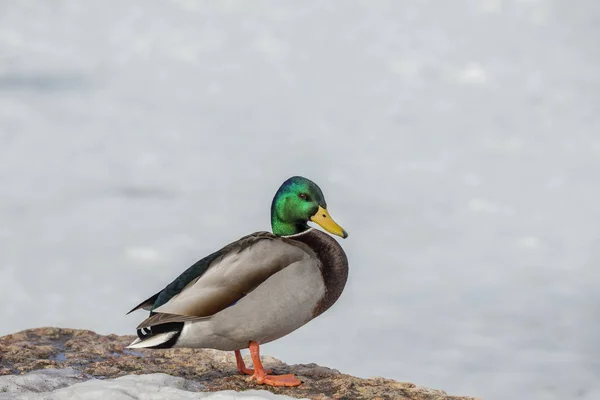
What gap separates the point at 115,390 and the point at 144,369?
1865 mm

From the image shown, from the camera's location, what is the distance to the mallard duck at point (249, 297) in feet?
25.6

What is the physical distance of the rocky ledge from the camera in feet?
25.4

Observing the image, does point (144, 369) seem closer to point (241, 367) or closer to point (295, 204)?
point (241, 367)

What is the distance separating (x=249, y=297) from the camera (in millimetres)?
7836

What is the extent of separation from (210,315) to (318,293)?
1038mm

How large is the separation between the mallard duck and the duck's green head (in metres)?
0.19

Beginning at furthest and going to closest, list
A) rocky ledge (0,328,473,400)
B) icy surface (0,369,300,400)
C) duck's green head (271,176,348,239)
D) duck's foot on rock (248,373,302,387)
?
duck's green head (271,176,348,239), duck's foot on rock (248,373,302,387), rocky ledge (0,328,473,400), icy surface (0,369,300,400)

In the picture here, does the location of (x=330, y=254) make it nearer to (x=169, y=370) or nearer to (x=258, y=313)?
(x=258, y=313)

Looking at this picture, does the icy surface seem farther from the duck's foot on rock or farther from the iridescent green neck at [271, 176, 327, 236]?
the iridescent green neck at [271, 176, 327, 236]

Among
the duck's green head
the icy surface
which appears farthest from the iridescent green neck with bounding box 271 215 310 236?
the icy surface

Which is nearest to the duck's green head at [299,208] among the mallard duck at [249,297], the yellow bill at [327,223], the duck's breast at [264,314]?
the yellow bill at [327,223]

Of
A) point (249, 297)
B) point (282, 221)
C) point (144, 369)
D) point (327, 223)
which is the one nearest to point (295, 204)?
point (282, 221)

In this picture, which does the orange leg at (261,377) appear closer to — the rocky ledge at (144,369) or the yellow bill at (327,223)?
the rocky ledge at (144,369)

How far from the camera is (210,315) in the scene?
7801 mm
